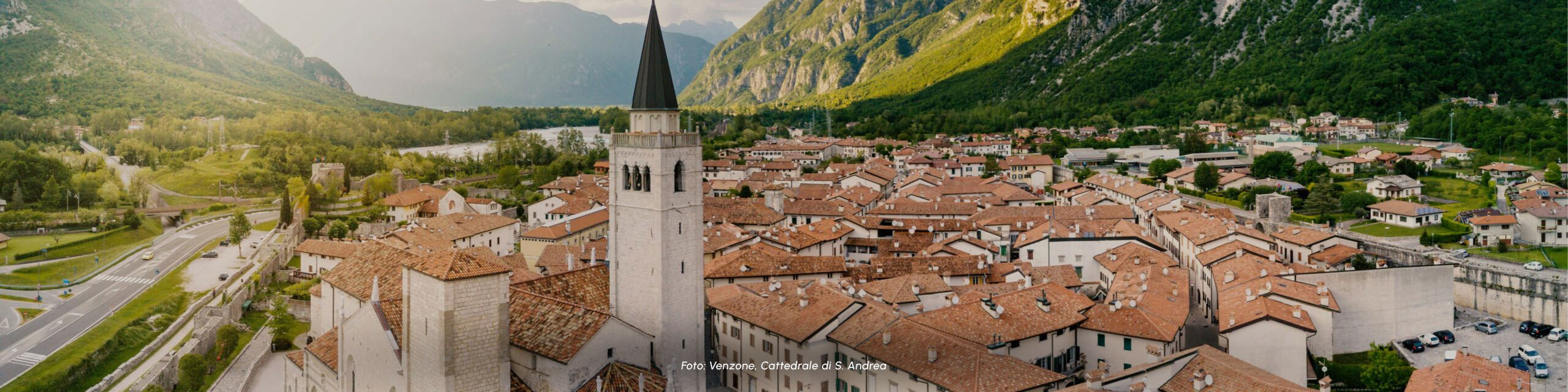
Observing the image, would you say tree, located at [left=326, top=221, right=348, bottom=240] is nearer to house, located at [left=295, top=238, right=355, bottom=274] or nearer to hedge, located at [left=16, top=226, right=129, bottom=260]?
house, located at [left=295, top=238, right=355, bottom=274]

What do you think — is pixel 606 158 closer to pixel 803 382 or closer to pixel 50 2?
pixel 50 2

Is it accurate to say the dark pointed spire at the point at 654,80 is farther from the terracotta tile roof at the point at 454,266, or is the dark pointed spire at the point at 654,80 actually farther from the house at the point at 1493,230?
the house at the point at 1493,230

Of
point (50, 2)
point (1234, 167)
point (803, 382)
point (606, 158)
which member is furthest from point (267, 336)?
point (50, 2)

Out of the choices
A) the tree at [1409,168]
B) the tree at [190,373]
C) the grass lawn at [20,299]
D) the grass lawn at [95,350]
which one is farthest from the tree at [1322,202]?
the grass lawn at [20,299]

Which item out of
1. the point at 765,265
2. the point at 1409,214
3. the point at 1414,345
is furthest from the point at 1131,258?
the point at 1409,214

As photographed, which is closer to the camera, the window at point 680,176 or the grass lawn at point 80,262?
the window at point 680,176

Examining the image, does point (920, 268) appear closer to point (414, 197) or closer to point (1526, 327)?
point (1526, 327)
